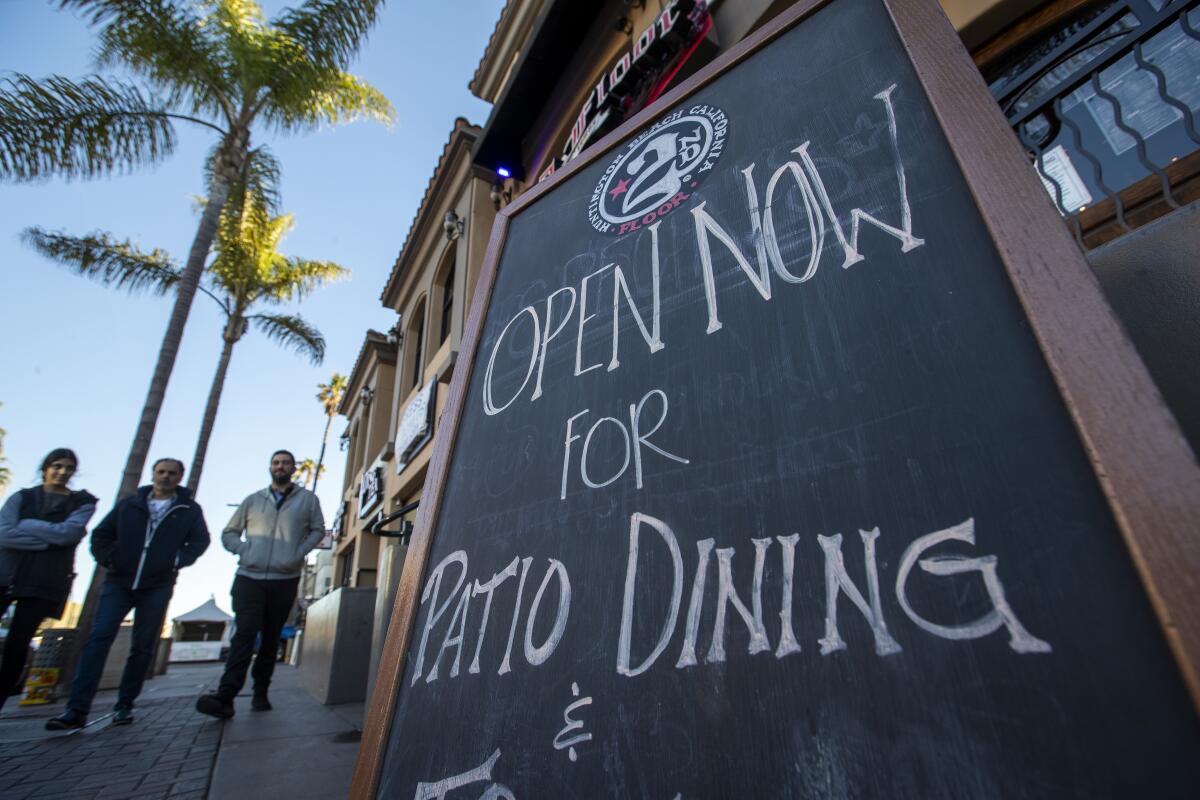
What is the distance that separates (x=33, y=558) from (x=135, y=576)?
0.54 metres

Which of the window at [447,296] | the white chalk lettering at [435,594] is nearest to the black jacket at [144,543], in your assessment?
the white chalk lettering at [435,594]

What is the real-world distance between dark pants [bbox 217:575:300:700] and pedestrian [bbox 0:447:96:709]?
0.94m

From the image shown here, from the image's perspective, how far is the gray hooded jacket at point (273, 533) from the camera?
3840 millimetres

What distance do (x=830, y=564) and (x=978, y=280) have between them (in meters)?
0.59

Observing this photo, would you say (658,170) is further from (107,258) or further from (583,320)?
(107,258)

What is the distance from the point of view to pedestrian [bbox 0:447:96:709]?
321cm

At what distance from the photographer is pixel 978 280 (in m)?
1.02

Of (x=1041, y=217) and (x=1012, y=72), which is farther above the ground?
(x=1012, y=72)

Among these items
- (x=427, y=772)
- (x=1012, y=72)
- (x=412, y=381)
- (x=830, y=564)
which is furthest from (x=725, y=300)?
(x=412, y=381)

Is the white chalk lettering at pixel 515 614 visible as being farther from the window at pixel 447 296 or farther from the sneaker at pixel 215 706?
the window at pixel 447 296

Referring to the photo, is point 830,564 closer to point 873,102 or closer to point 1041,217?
point 1041,217

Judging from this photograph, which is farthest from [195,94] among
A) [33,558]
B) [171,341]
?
[33,558]

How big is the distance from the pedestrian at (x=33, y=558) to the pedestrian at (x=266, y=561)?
2.70ft

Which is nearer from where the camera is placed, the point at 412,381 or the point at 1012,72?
the point at 1012,72
